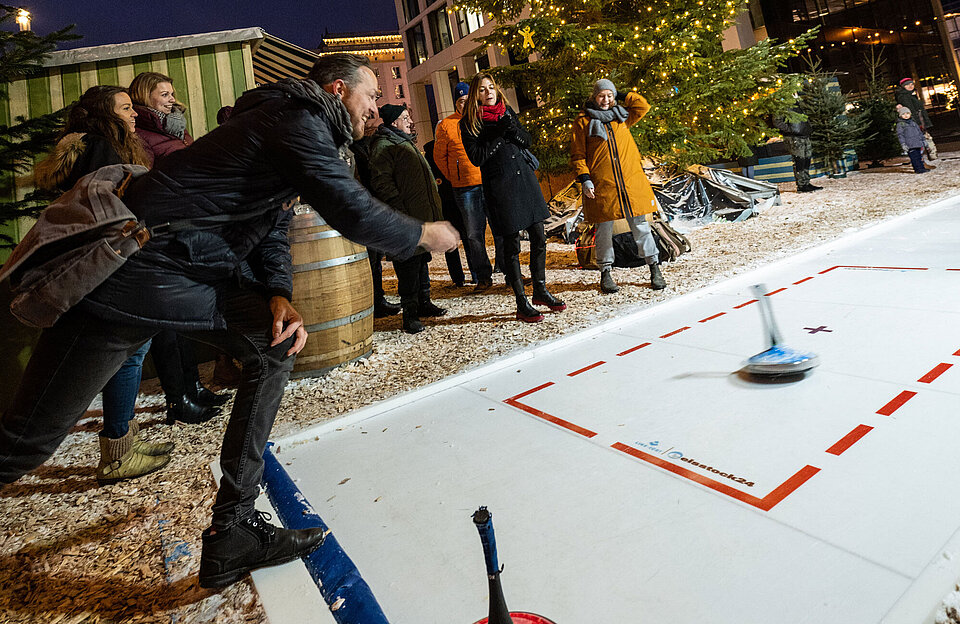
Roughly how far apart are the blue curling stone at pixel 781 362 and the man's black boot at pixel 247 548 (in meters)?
1.96

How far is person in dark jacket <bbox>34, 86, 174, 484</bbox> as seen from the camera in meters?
2.36

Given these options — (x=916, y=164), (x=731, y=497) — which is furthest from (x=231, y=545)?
(x=916, y=164)

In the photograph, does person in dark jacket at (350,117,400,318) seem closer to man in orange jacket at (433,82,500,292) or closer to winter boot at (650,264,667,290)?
man in orange jacket at (433,82,500,292)

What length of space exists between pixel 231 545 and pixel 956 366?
2.78 meters

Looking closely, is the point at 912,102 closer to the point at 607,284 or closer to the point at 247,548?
the point at 607,284

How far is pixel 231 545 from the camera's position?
5.01 ft

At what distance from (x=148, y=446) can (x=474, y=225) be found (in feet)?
11.6

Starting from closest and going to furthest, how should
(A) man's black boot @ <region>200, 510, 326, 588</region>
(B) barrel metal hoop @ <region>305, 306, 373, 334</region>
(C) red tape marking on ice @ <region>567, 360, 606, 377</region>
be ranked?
(A) man's black boot @ <region>200, 510, 326, 588</region>
(C) red tape marking on ice @ <region>567, 360, 606, 377</region>
(B) barrel metal hoop @ <region>305, 306, 373, 334</region>

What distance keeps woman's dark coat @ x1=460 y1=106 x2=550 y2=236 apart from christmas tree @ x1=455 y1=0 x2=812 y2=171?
3.98 metres

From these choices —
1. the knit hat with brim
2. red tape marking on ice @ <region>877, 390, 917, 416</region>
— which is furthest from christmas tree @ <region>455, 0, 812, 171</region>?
red tape marking on ice @ <region>877, 390, 917, 416</region>

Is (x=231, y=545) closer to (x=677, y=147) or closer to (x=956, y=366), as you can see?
(x=956, y=366)

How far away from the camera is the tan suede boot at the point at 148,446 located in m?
2.44

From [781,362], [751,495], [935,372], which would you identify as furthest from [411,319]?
[935,372]

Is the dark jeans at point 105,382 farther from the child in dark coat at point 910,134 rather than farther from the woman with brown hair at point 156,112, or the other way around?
the child in dark coat at point 910,134
